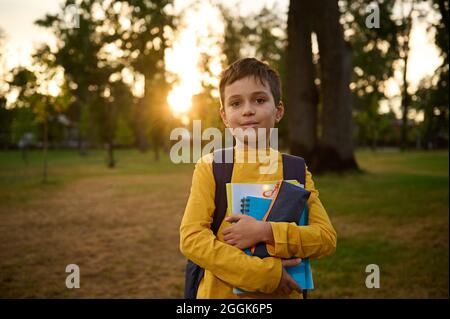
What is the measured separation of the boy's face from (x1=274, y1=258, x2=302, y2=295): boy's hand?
0.61 meters

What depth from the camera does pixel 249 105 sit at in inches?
70.8

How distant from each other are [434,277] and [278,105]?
13.9ft

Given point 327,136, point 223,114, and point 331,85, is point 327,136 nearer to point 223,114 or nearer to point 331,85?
point 331,85

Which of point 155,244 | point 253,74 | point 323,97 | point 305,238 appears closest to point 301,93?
point 323,97

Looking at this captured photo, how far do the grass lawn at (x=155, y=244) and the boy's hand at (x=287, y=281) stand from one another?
3.10 metres

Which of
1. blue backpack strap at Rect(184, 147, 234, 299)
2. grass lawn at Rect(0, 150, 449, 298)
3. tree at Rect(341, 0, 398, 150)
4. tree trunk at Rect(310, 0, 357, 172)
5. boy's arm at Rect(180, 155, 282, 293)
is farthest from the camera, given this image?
tree trunk at Rect(310, 0, 357, 172)

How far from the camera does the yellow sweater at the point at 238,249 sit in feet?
5.24

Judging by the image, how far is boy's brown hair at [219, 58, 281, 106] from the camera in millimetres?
1835

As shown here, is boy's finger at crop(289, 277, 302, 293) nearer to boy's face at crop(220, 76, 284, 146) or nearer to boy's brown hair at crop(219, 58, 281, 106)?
boy's face at crop(220, 76, 284, 146)

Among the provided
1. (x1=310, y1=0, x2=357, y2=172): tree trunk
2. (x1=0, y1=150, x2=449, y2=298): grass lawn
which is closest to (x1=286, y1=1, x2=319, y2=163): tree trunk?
(x1=310, y1=0, x2=357, y2=172): tree trunk

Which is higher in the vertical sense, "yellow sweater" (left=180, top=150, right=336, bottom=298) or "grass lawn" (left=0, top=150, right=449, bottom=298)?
"yellow sweater" (left=180, top=150, right=336, bottom=298)

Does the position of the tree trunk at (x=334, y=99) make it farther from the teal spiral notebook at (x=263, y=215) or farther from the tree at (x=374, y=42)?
the teal spiral notebook at (x=263, y=215)

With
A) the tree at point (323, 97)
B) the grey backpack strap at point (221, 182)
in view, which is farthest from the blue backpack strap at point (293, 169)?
the tree at point (323, 97)
